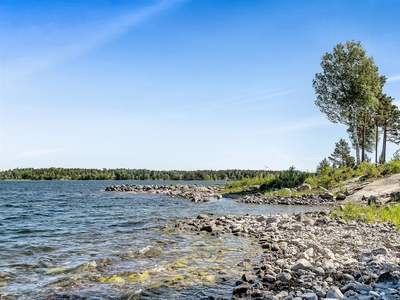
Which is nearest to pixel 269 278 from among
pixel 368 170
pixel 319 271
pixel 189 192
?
pixel 319 271

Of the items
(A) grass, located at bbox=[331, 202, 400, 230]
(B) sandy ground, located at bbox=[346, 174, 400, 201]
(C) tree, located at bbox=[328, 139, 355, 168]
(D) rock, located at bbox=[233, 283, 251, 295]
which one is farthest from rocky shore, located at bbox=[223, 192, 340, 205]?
(C) tree, located at bbox=[328, 139, 355, 168]

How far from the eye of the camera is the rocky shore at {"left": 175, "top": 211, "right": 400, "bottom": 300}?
7047 mm

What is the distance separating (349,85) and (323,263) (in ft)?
138

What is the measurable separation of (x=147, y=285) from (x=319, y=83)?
151 feet

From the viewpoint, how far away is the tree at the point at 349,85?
44438 mm

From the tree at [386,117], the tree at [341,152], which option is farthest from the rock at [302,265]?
the tree at [341,152]

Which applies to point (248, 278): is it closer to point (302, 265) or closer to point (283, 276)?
point (283, 276)

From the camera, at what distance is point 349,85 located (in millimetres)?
45219

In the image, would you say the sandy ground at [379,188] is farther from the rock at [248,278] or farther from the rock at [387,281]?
the rock at [248,278]

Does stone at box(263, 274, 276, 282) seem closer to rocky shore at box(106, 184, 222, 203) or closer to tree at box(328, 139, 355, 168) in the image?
rocky shore at box(106, 184, 222, 203)

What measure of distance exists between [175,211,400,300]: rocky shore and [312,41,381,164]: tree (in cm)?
3370

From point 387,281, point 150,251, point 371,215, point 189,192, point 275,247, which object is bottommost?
point 189,192

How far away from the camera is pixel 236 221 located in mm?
18578

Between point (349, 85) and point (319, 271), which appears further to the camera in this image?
point (349, 85)
